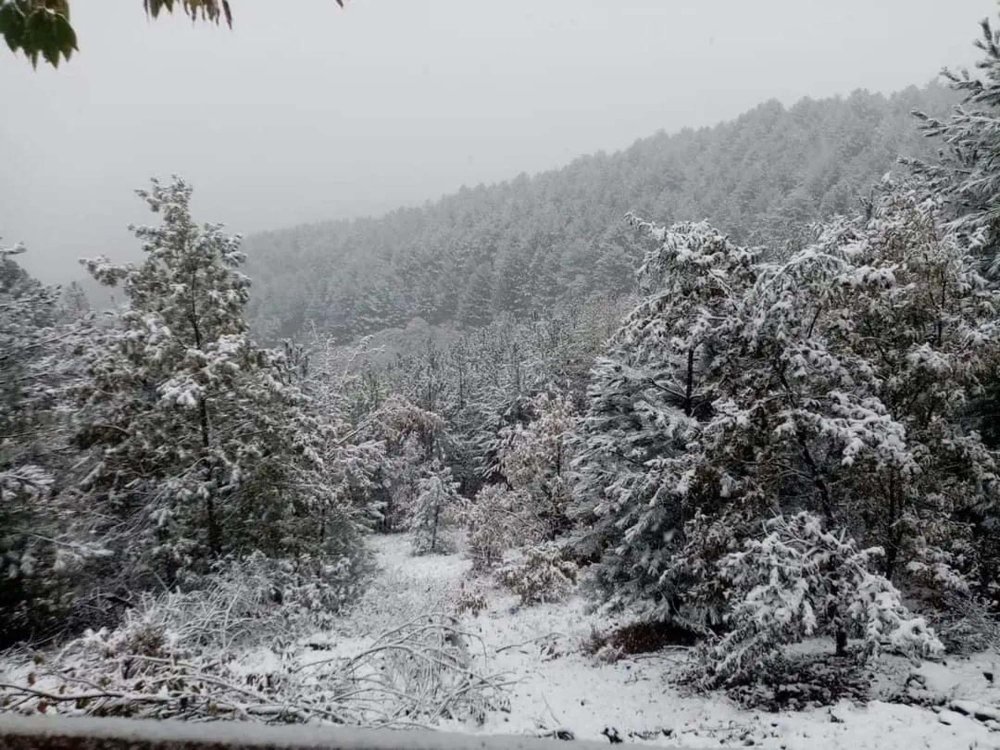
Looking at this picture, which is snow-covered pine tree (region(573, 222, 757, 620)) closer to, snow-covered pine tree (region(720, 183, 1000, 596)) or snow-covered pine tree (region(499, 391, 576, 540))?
snow-covered pine tree (region(720, 183, 1000, 596))

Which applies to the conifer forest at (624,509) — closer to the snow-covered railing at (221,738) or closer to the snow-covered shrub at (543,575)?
the snow-covered shrub at (543,575)

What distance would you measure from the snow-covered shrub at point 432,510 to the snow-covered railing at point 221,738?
32.1m

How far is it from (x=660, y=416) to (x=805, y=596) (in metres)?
4.09

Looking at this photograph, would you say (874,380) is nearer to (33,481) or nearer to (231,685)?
(231,685)

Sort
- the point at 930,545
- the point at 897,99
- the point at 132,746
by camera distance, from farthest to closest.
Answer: the point at 897,99 < the point at 930,545 < the point at 132,746

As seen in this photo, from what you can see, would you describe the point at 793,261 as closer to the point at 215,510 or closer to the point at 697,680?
the point at 697,680

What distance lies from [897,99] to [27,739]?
16065 cm

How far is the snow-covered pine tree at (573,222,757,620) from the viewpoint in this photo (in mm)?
8992

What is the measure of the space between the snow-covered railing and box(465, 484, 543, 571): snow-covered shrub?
68.3 feet

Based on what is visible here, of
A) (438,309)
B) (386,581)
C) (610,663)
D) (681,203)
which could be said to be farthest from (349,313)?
(610,663)

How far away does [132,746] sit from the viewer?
1.29 metres

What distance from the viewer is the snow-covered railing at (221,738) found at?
1.26m

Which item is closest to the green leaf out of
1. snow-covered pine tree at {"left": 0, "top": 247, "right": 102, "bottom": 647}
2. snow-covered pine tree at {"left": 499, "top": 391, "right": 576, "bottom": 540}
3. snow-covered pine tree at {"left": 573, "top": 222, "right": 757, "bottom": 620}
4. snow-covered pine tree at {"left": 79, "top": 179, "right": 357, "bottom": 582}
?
snow-covered pine tree at {"left": 0, "top": 247, "right": 102, "bottom": 647}

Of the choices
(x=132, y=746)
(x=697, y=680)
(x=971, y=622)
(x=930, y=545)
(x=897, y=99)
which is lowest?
(x=697, y=680)
